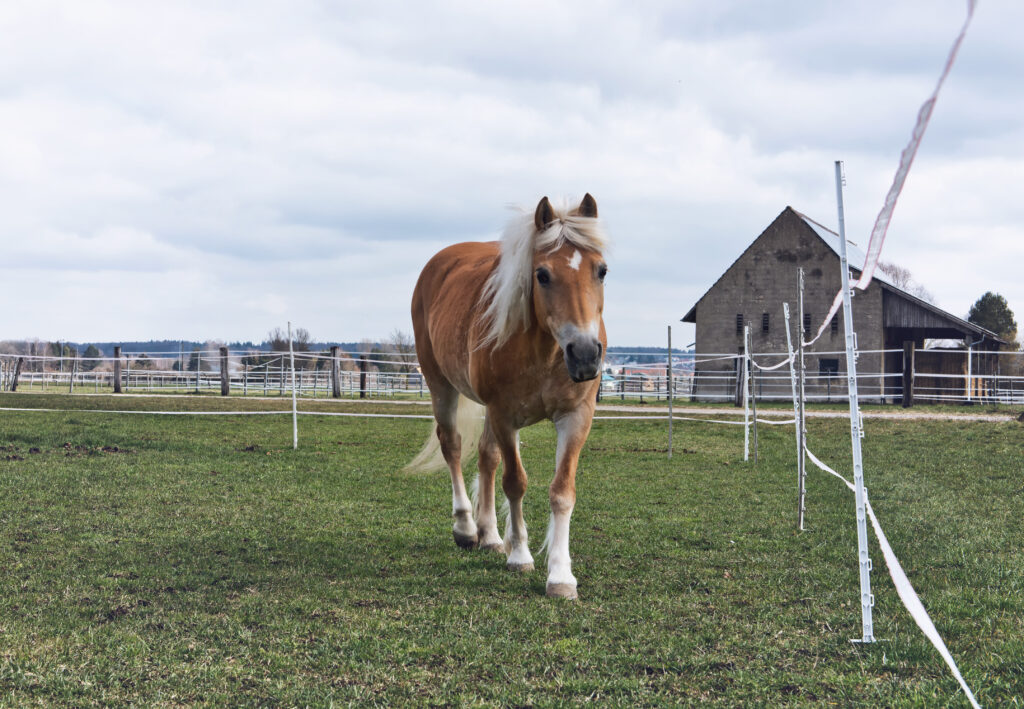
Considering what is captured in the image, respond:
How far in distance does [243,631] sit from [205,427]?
1059 centimetres

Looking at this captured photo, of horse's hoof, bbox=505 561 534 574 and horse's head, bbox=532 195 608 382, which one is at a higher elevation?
horse's head, bbox=532 195 608 382

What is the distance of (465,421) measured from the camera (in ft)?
19.4

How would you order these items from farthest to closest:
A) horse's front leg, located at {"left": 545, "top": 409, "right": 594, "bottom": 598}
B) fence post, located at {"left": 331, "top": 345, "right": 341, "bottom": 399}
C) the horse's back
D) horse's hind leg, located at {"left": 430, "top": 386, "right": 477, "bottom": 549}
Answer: fence post, located at {"left": 331, "top": 345, "right": 341, "bottom": 399}, horse's hind leg, located at {"left": 430, "top": 386, "right": 477, "bottom": 549}, the horse's back, horse's front leg, located at {"left": 545, "top": 409, "right": 594, "bottom": 598}

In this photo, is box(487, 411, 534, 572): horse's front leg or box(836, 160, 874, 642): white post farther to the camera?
box(487, 411, 534, 572): horse's front leg

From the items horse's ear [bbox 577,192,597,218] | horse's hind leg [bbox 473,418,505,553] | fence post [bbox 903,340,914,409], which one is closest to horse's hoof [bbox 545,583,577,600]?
horse's hind leg [bbox 473,418,505,553]

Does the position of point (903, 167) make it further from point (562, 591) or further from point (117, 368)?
point (117, 368)

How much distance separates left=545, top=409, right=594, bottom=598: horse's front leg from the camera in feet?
12.7

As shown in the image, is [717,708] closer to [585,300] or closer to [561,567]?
[561,567]

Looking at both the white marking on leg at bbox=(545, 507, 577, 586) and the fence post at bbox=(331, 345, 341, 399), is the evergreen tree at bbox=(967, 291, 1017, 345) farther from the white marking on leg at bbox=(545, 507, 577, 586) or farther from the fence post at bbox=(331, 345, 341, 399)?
the white marking on leg at bbox=(545, 507, 577, 586)

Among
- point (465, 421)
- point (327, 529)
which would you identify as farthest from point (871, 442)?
point (327, 529)

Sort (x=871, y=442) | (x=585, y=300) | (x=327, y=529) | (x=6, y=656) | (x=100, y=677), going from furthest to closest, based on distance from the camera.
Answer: (x=871, y=442), (x=327, y=529), (x=585, y=300), (x=6, y=656), (x=100, y=677)

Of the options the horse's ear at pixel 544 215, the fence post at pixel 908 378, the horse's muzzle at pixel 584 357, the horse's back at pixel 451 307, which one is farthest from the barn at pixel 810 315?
the horse's muzzle at pixel 584 357

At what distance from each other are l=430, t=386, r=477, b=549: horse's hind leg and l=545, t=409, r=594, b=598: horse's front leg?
0.98 m

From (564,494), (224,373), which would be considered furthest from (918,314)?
(564,494)
